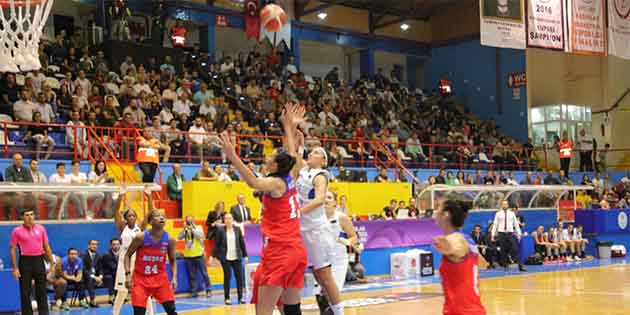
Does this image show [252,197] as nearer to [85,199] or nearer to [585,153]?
[85,199]

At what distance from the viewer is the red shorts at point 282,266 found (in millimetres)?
6965

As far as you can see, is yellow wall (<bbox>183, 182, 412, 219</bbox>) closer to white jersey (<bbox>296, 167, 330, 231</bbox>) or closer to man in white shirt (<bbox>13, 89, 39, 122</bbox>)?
man in white shirt (<bbox>13, 89, 39, 122</bbox>)

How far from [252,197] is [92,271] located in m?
5.61

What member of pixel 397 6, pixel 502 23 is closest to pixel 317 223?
pixel 502 23

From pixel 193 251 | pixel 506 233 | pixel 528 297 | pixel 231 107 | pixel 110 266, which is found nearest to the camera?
pixel 528 297

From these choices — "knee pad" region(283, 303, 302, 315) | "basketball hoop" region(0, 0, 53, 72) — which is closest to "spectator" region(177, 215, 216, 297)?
"basketball hoop" region(0, 0, 53, 72)

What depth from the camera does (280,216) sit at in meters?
7.06

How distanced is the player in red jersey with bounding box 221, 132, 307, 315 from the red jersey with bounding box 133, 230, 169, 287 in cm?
229

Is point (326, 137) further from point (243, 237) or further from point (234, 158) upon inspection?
point (234, 158)

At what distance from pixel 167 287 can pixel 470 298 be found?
4652 mm

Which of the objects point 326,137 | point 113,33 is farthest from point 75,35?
point 326,137

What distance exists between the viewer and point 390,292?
16703 millimetres

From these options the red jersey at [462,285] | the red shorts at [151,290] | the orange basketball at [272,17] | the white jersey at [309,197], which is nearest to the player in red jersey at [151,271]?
the red shorts at [151,290]

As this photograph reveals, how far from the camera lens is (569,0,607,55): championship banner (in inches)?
704
